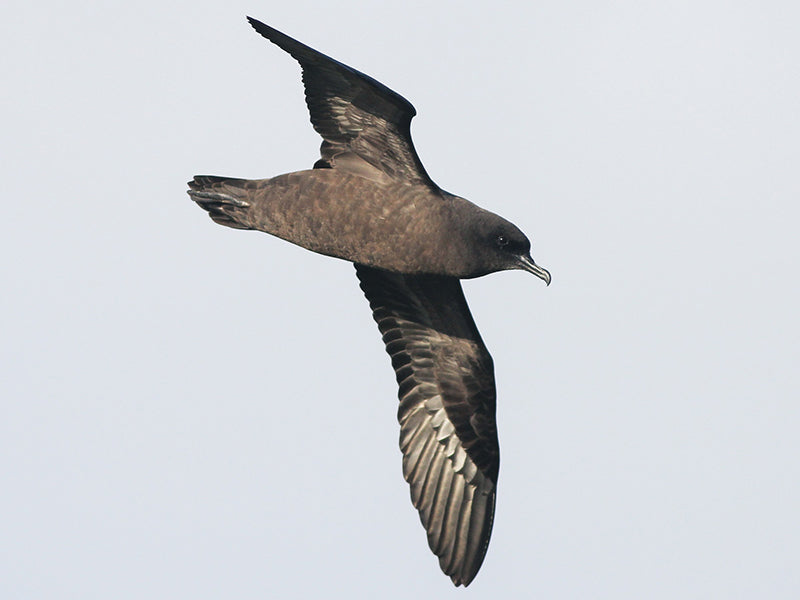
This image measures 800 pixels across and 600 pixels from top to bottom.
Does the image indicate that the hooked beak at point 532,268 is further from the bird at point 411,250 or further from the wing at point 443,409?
the wing at point 443,409

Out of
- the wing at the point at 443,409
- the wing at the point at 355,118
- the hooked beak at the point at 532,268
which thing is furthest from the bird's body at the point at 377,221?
the wing at the point at 443,409

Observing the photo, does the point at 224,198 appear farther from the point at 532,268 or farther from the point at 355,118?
the point at 532,268

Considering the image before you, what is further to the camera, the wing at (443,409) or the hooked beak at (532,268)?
the wing at (443,409)

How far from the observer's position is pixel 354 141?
35.2ft

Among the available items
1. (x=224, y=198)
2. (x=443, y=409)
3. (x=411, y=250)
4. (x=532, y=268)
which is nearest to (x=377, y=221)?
(x=411, y=250)

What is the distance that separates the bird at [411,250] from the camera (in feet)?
33.7

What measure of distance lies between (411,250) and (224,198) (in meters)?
1.88

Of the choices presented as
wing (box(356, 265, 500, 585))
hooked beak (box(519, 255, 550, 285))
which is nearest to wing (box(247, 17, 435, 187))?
hooked beak (box(519, 255, 550, 285))

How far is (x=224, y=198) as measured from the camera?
1115 cm

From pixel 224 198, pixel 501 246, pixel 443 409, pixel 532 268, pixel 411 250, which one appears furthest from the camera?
pixel 443 409

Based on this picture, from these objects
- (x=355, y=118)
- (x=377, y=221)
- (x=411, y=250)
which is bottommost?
(x=411, y=250)

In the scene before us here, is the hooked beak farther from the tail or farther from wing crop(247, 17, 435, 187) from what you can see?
the tail

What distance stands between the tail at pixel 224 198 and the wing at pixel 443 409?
1.45 meters

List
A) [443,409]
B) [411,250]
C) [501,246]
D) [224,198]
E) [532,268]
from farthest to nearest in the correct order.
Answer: [443,409] → [224,198] → [532,268] → [501,246] → [411,250]
